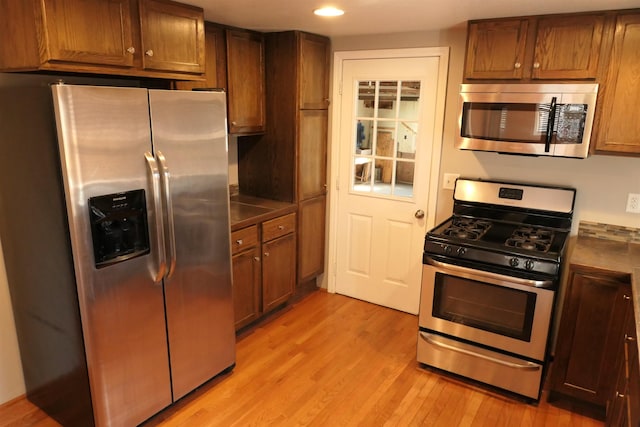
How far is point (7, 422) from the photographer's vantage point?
2342 millimetres

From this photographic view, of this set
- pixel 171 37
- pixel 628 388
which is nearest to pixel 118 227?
pixel 171 37

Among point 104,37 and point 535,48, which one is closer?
point 104,37

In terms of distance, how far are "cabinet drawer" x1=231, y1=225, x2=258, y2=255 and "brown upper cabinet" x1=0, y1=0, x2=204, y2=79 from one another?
1.02 metres

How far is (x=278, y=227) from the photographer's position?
327 cm

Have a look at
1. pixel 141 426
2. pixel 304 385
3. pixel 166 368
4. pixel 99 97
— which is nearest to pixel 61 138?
pixel 99 97

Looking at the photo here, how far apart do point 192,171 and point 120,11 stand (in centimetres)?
79

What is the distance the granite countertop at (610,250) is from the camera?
2.22m

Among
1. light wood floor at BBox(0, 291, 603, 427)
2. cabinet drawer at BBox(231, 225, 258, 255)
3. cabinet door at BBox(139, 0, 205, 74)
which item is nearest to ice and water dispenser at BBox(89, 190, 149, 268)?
cabinet door at BBox(139, 0, 205, 74)

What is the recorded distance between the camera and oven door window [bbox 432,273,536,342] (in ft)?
8.04

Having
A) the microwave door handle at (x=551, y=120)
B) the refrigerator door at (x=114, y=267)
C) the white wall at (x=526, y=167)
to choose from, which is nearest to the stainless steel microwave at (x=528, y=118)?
the microwave door handle at (x=551, y=120)

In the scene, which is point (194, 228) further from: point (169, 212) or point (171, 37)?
point (171, 37)

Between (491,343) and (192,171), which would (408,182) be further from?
(192,171)

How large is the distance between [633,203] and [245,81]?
8.48 feet

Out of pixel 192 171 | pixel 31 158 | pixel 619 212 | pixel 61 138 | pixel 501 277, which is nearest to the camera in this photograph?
pixel 61 138
